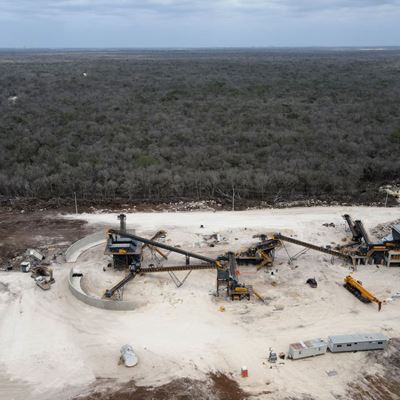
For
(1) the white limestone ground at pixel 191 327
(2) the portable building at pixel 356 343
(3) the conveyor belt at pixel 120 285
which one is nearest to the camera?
(1) the white limestone ground at pixel 191 327

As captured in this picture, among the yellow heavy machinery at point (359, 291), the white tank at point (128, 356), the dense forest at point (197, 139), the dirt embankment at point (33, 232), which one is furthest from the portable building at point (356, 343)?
the dense forest at point (197, 139)

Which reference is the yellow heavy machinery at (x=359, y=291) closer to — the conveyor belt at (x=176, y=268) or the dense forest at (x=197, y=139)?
the conveyor belt at (x=176, y=268)

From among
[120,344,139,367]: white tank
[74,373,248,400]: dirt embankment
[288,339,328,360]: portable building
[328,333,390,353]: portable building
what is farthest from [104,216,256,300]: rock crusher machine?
[74,373,248,400]: dirt embankment

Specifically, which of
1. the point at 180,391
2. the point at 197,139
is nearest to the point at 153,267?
the point at 180,391

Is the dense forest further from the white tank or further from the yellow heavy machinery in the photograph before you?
the white tank

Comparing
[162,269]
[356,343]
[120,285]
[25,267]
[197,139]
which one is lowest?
[356,343]

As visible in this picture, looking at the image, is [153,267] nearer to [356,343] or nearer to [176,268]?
[176,268]
